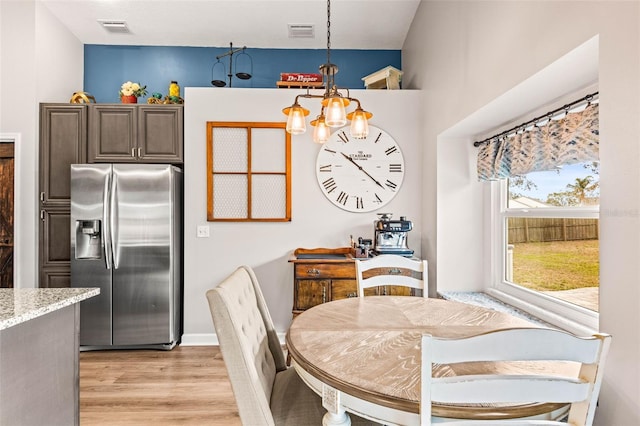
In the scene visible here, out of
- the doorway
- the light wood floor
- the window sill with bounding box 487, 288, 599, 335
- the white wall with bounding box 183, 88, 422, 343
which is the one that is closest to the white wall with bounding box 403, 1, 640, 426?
the white wall with bounding box 183, 88, 422, 343

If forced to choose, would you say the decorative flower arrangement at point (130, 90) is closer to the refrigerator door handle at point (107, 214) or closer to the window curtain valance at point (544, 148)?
the refrigerator door handle at point (107, 214)

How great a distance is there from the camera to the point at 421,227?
3377 millimetres

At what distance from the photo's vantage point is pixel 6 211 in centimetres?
328

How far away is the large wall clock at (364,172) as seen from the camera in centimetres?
338

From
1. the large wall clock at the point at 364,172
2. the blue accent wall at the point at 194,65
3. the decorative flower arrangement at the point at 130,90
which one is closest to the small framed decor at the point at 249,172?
the large wall clock at the point at 364,172

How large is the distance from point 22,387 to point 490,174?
2.82 meters

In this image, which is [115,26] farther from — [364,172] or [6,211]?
[364,172]

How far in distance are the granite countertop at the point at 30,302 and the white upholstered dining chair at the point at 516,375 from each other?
1320 mm

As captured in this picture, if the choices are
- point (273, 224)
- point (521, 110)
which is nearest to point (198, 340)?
point (273, 224)

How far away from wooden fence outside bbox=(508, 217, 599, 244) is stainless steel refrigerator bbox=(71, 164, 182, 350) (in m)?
2.75

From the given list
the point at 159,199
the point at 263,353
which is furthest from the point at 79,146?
the point at 263,353

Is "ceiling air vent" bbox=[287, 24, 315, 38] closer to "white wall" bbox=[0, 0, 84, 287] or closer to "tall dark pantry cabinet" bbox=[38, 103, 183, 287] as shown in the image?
"tall dark pantry cabinet" bbox=[38, 103, 183, 287]

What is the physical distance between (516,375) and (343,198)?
8.51 feet

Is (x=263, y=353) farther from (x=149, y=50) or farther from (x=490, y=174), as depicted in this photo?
(x=149, y=50)
